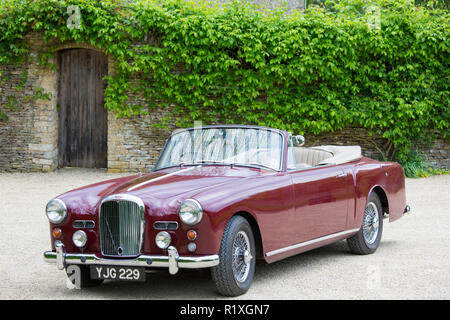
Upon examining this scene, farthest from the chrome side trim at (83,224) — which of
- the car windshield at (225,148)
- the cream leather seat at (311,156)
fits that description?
the cream leather seat at (311,156)

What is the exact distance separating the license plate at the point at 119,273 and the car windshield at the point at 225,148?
163 cm

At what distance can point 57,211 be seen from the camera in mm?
5902

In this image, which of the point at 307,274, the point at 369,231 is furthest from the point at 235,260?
the point at 369,231

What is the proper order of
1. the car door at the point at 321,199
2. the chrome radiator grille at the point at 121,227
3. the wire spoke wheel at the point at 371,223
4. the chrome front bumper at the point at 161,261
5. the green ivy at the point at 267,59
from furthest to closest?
the green ivy at the point at 267,59
the wire spoke wheel at the point at 371,223
the car door at the point at 321,199
the chrome radiator grille at the point at 121,227
the chrome front bumper at the point at 161,261

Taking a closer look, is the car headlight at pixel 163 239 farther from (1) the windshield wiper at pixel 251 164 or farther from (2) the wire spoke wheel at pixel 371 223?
(2) the wire spoke wheel at pixel 371 223

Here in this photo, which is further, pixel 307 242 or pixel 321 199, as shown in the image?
pixel 321 199

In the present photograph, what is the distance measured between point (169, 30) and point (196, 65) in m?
0.99

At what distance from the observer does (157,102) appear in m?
16.2

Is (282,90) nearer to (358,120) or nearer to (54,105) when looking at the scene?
(358,120)

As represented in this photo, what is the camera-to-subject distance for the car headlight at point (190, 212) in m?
5.36

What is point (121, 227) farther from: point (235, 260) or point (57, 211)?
point (235, 260)

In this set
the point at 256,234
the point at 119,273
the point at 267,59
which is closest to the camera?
the point at 119,273

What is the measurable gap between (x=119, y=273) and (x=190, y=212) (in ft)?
2.55
